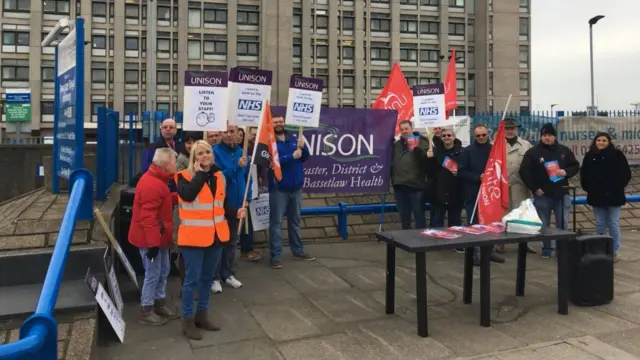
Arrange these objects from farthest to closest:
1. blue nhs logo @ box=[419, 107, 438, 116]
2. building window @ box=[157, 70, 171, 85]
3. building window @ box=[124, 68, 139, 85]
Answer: building window @ box=[157, 70, 171, 85] → building window @ box=[124, 68, 139, 85] → blue nhs logo @ box=[419, 107, 438, 116]

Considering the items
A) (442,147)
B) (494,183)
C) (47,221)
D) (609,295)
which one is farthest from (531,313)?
(47,221)

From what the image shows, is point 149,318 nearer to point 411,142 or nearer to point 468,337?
point 468,337

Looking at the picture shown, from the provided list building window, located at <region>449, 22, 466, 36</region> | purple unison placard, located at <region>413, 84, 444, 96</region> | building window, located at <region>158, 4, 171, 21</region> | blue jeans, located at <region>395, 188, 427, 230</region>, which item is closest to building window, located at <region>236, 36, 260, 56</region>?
building window, located at <region>158, 4, 171, 21</region>

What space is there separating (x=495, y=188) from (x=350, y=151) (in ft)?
9.15

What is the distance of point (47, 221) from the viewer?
17.0 feet

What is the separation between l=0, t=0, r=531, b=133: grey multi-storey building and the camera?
4984cm

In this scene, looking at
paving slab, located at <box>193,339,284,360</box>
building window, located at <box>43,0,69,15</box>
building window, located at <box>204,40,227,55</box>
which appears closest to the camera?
paving slab, located at <box>193,339,284,360</box>

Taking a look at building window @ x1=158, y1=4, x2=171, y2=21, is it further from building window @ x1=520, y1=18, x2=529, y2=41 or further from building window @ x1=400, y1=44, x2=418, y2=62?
building window @ x1=520, y1=18, x2=529, y2=41

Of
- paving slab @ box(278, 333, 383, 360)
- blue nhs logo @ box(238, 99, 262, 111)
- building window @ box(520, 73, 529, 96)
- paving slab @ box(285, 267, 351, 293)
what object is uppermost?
building window @ box(520, 73, 529, 96)

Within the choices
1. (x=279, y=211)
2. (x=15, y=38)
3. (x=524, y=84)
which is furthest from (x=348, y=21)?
(x=279, y=211)

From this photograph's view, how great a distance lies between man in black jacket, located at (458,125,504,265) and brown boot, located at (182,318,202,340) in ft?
14.4

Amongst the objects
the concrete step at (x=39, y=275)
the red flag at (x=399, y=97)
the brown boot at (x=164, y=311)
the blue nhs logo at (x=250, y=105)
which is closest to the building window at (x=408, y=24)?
the red flag at (x=399, y=97)

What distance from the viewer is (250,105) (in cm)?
675

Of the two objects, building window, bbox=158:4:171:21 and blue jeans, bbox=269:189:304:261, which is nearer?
blue jeans, bbox=269:189:304:261
